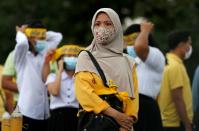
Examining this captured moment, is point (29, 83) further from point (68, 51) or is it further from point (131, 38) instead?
point (131, 38)

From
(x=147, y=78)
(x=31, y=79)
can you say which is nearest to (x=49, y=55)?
(x=31, y=79)

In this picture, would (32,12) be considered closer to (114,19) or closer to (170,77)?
(170,77)

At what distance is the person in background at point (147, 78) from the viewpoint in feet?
27.3

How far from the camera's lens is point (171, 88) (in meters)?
9.31

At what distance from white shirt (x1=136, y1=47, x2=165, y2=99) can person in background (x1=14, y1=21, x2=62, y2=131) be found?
4.40 feet

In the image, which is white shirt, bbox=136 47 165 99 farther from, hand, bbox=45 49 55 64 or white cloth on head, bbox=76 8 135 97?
white cloth on head, bbox=76 8 135 97

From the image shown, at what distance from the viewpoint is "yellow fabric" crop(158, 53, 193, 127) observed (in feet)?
30.4

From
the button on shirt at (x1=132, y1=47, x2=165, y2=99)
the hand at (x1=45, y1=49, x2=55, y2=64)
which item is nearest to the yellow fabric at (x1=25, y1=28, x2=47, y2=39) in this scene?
the hand at (x1=45, y1=49, x2=55, y2=64)

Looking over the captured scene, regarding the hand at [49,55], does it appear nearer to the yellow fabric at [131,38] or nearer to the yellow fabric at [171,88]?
the yellow fabric at [131,38]

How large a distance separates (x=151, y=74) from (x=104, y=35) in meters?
1.90

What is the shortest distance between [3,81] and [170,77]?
7.17 ft

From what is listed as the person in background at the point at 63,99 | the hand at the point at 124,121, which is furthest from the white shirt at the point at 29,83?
the hand at the point at 124,121

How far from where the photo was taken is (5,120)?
7406mm

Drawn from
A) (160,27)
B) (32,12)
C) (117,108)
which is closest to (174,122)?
(117,108)
